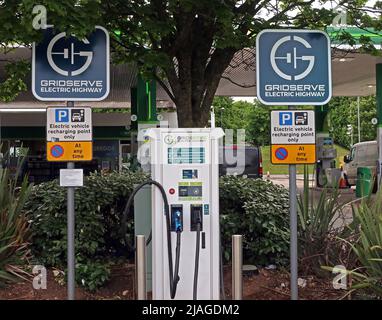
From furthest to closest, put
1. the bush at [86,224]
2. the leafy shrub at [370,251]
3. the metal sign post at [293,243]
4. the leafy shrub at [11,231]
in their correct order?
the bush at [86,224], the leafy shrub at [11,231], the leafy shrub at [370,251], the metal sign post at [293,243]

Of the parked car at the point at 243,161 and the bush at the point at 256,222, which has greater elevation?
the parked car at the point at 243,161

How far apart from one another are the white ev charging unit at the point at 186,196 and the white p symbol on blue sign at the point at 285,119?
0.54m

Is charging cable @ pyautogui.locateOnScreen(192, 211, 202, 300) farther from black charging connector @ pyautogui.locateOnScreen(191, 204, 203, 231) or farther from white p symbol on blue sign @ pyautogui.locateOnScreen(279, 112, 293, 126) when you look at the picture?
white p symbol on blue sign @ pyautogui.locateOnScreen(279, 112, 293, 126)

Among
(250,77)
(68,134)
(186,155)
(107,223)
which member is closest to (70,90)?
(68,134)

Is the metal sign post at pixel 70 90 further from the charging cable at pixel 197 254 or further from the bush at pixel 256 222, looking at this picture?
the bush at pixel 256 222

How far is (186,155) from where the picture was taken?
488cm

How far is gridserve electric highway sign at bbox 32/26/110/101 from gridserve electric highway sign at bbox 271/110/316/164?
1.47 m

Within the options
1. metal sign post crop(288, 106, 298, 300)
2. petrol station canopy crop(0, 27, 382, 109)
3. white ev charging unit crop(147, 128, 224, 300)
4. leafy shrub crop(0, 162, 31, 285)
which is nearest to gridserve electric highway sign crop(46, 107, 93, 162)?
white ev charging unit crop(147, 128, 224, 300)

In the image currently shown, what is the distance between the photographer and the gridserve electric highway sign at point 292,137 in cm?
466

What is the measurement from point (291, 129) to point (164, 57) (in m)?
2.37

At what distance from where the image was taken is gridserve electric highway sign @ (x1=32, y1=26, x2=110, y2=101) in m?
4.56

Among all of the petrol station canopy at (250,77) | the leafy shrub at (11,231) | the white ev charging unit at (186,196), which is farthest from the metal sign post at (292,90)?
the petrol station canopy at (250,77)

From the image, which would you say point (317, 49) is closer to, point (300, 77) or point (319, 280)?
point (300, 77)

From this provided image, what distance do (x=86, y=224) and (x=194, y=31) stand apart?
9.58ft
